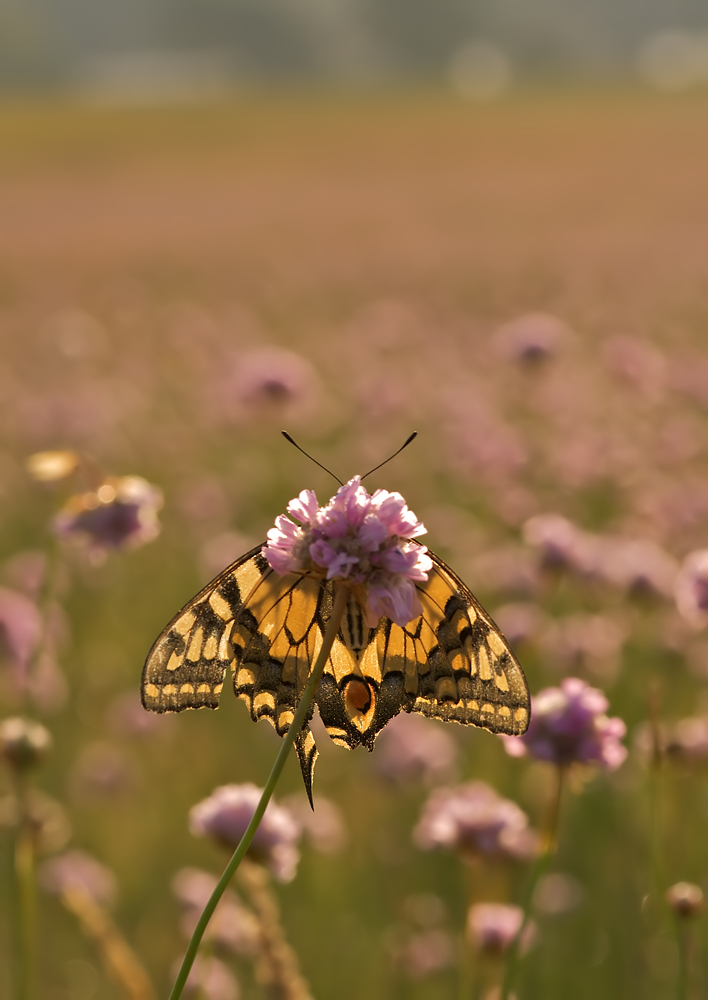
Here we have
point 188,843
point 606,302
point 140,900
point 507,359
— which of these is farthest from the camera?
point 606,302

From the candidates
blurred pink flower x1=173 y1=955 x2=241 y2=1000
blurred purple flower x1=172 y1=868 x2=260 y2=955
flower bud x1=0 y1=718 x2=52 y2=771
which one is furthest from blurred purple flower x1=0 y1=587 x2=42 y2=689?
flower bud x1=0 y1=718 x2=52 y2=771

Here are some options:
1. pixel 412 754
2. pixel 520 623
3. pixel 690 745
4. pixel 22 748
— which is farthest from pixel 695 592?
pixel 22 748

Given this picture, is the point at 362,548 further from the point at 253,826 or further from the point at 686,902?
the point at 686,902

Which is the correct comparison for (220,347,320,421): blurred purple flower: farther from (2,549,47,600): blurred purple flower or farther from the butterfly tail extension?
the butterfly tail extension

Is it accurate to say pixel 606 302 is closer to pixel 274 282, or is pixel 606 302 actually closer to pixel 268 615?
pixel 274 282

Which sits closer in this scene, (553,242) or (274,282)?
(274,282)

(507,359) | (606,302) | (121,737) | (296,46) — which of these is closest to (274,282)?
(606,302)
